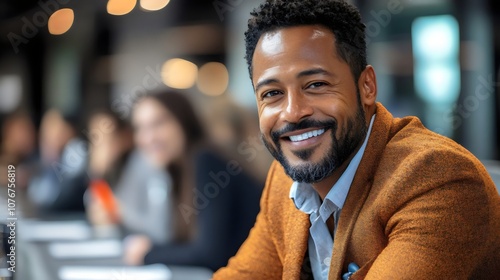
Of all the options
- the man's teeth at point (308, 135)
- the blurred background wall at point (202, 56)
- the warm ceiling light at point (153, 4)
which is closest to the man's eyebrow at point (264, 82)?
the man's teeth at point (308, 135)

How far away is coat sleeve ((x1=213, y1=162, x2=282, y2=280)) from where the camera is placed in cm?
139

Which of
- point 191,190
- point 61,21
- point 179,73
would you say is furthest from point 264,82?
point 61,21

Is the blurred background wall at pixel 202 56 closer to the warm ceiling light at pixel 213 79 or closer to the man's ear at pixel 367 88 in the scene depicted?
the warm ceiling light at pixel 213 79

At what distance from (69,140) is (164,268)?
97cm

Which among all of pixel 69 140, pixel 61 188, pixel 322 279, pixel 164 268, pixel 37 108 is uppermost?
→ pixel 37 108

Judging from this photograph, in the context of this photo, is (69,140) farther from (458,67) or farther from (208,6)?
(458,67)

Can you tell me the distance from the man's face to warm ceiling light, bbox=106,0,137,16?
6.13ft

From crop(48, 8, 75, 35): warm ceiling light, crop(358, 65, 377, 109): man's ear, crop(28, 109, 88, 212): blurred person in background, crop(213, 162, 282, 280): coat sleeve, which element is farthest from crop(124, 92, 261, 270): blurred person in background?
crop(358, 65, 377, 109): man's ear

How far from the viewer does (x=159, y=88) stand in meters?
2.76

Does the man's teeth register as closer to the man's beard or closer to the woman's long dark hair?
the man's beard

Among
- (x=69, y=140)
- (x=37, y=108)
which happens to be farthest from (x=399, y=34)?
(x=37, y=108)

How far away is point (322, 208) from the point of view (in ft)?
4.03

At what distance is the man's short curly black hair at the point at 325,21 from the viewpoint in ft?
3.82

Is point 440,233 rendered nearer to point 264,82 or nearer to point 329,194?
point 329,194
